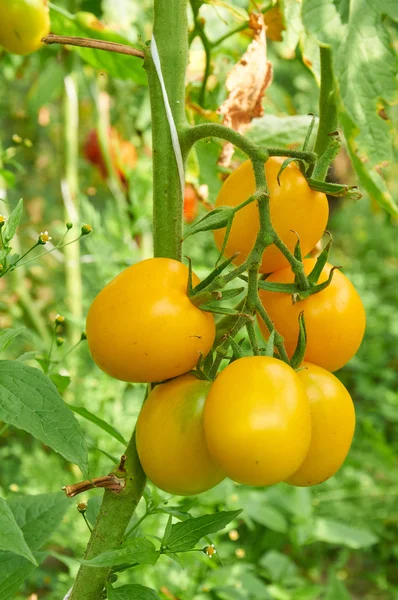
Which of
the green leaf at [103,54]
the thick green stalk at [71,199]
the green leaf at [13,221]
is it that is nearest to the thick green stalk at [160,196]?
the green leaf at [13,221]

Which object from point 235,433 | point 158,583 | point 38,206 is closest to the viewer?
point 235,433

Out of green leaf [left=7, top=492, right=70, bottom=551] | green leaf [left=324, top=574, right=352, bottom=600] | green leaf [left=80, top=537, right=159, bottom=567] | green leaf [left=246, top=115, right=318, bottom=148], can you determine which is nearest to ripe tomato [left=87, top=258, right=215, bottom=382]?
green leaf [left=80, top=537, right=159, bottom=567]

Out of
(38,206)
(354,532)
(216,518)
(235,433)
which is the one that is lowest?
(354,532)

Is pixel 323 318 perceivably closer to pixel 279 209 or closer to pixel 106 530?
pixel 279 209

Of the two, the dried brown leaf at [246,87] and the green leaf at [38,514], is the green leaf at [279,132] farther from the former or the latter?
the green leaf at [38,514]

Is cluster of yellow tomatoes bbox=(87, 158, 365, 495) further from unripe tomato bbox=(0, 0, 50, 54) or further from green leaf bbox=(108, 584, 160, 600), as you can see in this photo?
unripe tomato bbox=(0, 0, 50, 54)

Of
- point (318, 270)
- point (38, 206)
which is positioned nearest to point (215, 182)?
point (318, 270)

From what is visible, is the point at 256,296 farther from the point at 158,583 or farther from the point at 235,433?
the point at 158,583
